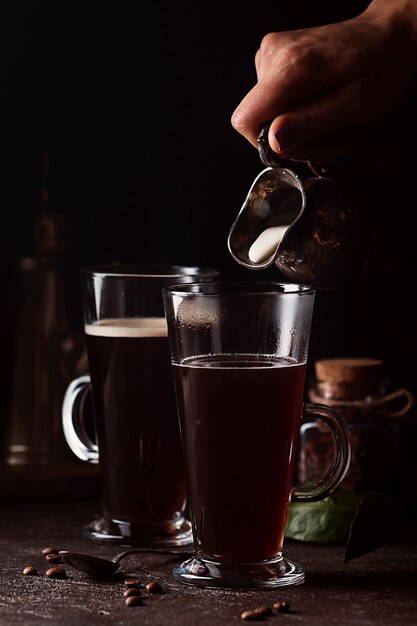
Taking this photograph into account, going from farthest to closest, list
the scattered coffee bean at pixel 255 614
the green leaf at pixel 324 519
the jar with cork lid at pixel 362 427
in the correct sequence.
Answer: the jar with cork lid at pixel 362 427 < the green leaf at pixel 324 519 < the scattered coffee bean at pixel 255 614

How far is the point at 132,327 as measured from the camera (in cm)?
137

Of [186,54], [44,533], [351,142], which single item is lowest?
[44,533]

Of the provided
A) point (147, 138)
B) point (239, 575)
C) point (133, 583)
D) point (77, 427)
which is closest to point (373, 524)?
point (239, 575)

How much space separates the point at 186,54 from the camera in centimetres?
186

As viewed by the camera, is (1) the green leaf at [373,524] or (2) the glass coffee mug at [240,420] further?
(1) the green leaf at [373,524]

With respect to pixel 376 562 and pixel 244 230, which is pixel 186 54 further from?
pixel 376 562

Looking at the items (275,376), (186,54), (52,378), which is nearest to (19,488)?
(52,378)

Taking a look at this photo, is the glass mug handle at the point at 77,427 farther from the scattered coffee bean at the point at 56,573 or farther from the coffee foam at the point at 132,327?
the scattered coffee bean at the point at 56,573

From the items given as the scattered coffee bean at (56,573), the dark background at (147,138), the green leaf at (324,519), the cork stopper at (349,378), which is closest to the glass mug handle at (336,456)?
the green leaf at (324,519)

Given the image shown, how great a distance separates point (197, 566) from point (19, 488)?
55 centimetres

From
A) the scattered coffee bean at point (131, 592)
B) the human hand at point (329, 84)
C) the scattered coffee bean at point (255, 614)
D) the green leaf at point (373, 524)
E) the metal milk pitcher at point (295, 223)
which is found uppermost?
the human hand at point (329, 84)

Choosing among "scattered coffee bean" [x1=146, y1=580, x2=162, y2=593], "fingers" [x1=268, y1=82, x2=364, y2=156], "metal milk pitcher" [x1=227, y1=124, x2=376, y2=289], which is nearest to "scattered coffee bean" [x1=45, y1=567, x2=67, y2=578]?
"scattered coffee bean" [x1=146, y1=580, x2=162, y2=593]

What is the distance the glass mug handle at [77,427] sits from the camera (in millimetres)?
1475

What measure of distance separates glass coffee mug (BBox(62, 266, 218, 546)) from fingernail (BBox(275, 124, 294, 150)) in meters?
0.23
